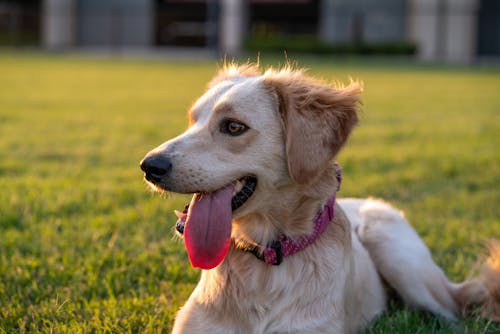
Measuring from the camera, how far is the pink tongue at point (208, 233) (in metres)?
3.48

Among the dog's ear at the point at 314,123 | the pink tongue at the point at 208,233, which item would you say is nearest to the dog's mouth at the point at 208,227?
the pink tongue at the point at 208,233

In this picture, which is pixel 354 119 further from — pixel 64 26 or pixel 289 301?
pixel 64 26

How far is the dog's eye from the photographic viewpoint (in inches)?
146

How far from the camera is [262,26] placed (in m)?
43.8

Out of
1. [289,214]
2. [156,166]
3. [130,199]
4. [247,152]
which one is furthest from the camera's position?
[130,199]

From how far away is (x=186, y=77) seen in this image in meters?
23.8

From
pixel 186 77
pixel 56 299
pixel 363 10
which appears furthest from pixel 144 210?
pixel 363 10

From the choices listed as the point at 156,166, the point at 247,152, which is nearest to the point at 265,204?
the point at 247,152

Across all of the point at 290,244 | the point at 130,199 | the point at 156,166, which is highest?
the point at 156,166

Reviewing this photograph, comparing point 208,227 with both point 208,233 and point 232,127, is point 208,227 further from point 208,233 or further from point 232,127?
point 232,127

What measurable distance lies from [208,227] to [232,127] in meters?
0.57

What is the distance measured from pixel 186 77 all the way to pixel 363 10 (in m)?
21.0

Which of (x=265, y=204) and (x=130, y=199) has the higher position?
(x=265, y=204)

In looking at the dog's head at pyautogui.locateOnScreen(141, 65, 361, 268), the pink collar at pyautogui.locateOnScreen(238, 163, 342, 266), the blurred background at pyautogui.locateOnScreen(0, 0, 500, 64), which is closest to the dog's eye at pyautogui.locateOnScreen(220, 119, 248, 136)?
the dog's head at pyautogui.locateOnScreen(141, 65, 361, 268)
